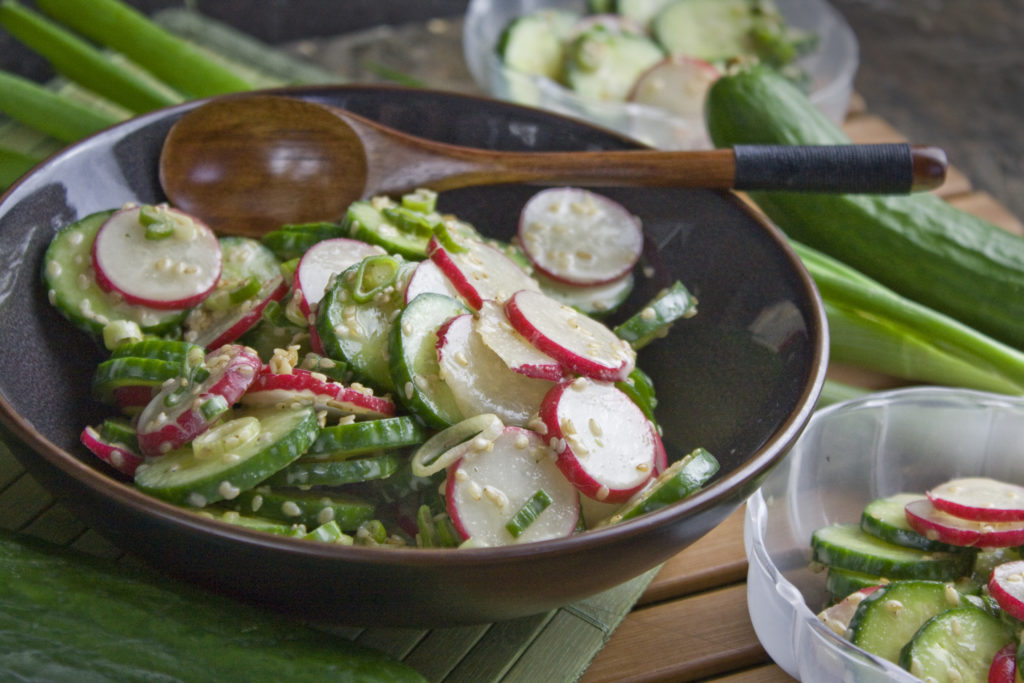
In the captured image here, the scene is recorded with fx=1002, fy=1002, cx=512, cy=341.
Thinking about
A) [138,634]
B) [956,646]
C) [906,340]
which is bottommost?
[906,340]

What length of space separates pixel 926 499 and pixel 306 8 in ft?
10.6

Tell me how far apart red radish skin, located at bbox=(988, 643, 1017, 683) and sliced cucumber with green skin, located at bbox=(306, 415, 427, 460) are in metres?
0.93

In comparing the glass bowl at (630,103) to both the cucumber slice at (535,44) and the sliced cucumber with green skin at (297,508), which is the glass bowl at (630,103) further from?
the sliced cucumber with green skin at (297,508)

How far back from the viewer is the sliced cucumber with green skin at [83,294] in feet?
5.73

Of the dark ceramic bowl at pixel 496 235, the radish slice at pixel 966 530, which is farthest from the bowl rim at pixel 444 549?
the radish slice at pixel 966 530

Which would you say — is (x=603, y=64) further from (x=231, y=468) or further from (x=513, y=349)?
(x=231, y=468)

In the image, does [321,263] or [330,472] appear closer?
[330,472]

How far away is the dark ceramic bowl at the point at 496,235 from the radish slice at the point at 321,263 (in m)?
0.41

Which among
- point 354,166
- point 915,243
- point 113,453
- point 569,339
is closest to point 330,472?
point 113,453

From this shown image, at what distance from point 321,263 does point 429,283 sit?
0.20 meters

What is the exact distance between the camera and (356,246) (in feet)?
6.04

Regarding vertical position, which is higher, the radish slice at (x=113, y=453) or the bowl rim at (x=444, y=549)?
the bowl rim at (x=444, y=549)

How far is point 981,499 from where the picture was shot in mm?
1734

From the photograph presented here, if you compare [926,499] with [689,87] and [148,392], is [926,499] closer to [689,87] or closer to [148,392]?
[148,392]
